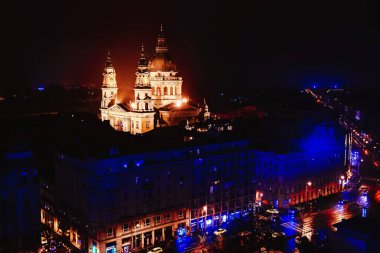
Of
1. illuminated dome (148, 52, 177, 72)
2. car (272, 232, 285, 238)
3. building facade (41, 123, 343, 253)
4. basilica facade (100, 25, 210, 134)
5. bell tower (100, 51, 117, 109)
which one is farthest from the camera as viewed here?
illuminated dome (148, 52, 177, 72)

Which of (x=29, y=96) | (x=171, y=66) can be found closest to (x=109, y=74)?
(x=171, y=66)

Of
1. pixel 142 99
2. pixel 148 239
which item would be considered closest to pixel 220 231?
pixel 148 239

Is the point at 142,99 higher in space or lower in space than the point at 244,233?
higher

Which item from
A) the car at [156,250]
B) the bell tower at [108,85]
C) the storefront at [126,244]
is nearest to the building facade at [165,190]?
the storefront at [126,244]

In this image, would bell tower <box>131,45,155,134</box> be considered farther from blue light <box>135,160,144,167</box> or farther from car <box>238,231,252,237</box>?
car <box>238,231,252,237</box>

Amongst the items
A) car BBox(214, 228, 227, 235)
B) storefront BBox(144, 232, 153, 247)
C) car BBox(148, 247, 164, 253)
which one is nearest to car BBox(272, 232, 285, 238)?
car BBox(214, 228, 227, 235)

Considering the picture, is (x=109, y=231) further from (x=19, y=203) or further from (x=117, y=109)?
(x=117, y=109)

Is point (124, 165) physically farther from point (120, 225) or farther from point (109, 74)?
point (109, 74)

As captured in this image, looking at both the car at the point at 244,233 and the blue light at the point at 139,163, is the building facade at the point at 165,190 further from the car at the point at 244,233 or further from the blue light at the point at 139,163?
the car at the point at 244,233
